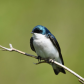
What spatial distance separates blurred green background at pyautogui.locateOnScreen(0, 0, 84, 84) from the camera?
2922 millimetres

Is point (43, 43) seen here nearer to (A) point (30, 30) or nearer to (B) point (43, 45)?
(B) point (43, 45)

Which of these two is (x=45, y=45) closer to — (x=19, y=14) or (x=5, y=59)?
(x=5, y=59)

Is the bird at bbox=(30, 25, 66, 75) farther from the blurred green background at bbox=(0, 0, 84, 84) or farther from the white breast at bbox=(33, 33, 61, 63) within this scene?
the blurred green background at bbox=(0, 0, 84, 84)

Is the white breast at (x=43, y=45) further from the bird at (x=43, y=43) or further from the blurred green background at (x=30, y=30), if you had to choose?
the blurred green background at (x=30, y=30)

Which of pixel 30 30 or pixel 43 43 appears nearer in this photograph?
pixel 43 43

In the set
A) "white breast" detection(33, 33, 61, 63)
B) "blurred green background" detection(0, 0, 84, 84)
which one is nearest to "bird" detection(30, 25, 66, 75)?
"white breast" detection(33, 33, 61, 63)

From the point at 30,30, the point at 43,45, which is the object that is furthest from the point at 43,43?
the point at 30,30

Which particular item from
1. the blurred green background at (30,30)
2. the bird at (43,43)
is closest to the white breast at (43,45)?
the bird at (43,43)

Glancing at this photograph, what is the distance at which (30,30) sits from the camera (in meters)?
3.20

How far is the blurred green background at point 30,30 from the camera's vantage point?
292 cm

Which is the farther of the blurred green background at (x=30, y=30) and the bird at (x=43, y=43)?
the blurred green background at (x=30, y=30)

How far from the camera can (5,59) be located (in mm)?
2973

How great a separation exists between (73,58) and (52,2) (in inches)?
49.3

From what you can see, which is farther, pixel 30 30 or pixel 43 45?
pixel 30 30
